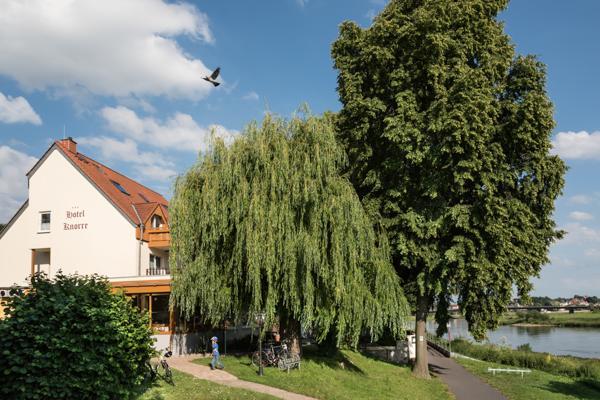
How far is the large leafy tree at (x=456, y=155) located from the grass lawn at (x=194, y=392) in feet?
29.9

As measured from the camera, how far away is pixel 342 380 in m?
17.4

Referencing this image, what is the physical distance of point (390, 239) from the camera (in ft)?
67.6

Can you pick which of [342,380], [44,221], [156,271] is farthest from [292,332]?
[44,221]

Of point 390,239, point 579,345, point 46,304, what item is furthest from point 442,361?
point 579,345

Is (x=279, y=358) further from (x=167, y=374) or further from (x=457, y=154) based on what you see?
(x=457, y=154)

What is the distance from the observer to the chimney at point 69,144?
28.5 meters

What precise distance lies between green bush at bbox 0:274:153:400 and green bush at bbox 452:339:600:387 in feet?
71.4

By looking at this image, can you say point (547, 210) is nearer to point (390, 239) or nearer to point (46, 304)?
point (390, 239)

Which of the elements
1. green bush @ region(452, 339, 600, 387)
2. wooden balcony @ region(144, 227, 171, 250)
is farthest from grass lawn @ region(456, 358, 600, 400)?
wooden balcony @ region(144, 227, 171, 250)

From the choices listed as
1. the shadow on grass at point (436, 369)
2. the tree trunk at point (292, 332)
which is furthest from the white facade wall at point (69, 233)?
the shadow on grass at point (436, 369)

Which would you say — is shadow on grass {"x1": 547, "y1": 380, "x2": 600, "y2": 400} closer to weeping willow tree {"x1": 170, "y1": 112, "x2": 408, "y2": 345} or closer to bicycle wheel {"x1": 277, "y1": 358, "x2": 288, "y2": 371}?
weeping willow tree {"x1": 170, "y1": 112, "x2": 408, "y2": 345}

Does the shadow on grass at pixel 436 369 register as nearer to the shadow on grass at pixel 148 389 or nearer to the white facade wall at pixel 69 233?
the shadow on grass at pixel 148 389

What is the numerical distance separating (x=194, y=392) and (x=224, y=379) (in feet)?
7.19

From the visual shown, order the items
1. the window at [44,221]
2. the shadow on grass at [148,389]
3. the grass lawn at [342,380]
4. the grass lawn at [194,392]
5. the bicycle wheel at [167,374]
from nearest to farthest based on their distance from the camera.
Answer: the shadow on grass at [148,389]
the grass lawn at [194,392]
the bicycle wheel at [167,374]
the grass lawn at [342,380]
the window at [44,221]
